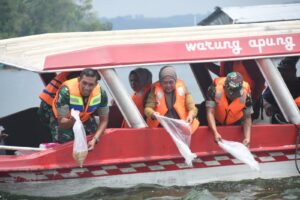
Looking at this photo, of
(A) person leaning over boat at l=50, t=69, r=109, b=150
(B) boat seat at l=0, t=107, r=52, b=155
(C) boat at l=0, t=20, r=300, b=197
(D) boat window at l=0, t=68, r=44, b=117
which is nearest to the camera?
(A) person leaning over boat at l=50, t=69, r=109, b=150

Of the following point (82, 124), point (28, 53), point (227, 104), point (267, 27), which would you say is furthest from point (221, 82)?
point (28, 53)

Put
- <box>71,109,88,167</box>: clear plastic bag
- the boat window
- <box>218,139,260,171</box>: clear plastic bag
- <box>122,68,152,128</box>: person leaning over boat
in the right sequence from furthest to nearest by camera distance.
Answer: the boat window → <box>122,68,152,128</box>: person leaning over boat → <box>218,139,260,171</box>: clear plastic bag → <box>71,109,88,167</box>: clear plastic bag

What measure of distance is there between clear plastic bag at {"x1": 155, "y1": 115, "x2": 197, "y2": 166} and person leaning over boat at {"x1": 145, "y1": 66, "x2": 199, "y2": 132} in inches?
7.1

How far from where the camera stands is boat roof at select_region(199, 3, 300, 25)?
Result: 8.47m

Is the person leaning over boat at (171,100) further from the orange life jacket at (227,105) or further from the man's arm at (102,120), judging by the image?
the man's arm at (102,120)

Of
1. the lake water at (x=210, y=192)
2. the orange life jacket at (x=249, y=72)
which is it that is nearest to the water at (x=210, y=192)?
the lake water at (x=210, y=192)

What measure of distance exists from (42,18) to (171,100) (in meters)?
51.2

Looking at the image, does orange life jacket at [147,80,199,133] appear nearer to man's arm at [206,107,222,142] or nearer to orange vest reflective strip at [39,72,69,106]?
man's arm at [206,107,222,142]

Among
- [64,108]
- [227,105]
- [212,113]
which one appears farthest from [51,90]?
[227,105]

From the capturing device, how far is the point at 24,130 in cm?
867

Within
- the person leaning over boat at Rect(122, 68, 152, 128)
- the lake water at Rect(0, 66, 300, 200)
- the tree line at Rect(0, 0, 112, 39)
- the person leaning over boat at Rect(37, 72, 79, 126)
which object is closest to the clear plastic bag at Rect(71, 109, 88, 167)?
the lake water at Rect(0, 66, 300, 200)

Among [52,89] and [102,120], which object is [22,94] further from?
[102,120]

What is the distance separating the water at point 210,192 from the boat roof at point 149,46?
1.51 meters

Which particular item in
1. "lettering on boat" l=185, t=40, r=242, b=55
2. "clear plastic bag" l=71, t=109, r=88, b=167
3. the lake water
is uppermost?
"lettering on boat" l=185, t=40, r=242, b=55
